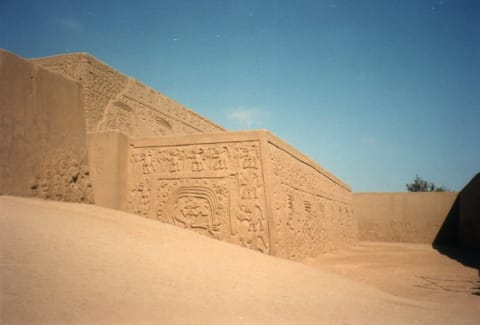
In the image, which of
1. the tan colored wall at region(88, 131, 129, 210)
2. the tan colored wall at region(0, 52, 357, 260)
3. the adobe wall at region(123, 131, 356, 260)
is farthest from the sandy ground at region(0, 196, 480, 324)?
the tan colored wall at region(88, 131, 129, 210)

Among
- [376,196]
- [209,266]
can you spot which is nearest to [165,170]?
[209,266]

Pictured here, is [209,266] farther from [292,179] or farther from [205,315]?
[292,179]

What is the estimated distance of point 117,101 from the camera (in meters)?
13.7

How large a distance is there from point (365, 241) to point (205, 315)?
21130mm

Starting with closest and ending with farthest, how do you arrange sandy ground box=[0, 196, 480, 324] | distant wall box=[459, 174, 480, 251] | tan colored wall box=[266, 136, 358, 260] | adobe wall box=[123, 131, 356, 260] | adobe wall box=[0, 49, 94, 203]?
sandy ground box=[0, 196, 480, 324], adobe wall box=[0, 49, 94, 203], adobe wall box=[123, 131, 356, 260], tan colored wall box=[266, 136, 358, 260], distant wall box=[459, 174, 480, 251]

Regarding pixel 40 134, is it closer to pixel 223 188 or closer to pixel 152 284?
pixel 152 284

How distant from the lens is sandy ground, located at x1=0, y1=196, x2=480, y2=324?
273 centimetres

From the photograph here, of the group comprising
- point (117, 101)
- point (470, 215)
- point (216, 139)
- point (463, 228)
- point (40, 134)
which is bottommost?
point (463, 228)

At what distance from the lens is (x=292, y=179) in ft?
Result: 33.7

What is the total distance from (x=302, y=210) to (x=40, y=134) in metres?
6.85

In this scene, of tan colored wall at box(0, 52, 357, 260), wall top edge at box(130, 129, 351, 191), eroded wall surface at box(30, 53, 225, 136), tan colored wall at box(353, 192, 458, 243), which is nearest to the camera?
tan colored wall at box(0, 52, 357, 260)

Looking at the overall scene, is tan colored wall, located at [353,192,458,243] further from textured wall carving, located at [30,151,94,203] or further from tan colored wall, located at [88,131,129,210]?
textured wall carving, located at [30,151,94,203]

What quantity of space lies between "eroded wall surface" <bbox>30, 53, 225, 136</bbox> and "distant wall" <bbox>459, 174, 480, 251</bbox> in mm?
12253

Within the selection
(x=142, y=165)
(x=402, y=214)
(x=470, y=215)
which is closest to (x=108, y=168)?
(x=142, y=165)
